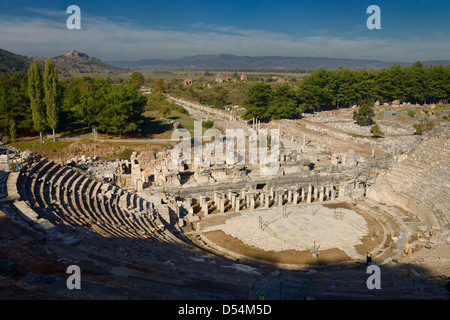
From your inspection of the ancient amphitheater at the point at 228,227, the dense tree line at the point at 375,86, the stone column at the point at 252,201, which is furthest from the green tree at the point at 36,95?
the dense tree line at the point at 375,86

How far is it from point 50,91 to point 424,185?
38481 millimetres

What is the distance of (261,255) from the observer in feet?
57.8

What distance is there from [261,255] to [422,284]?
7324 mm

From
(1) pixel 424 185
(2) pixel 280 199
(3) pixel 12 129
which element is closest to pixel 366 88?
(1) pixel 424 185

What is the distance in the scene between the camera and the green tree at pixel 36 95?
126 ft

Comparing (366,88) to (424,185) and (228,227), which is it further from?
(228,227)

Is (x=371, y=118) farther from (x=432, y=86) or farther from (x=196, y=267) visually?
(x=196, y=267)

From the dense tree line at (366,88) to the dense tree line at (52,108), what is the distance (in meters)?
23.6

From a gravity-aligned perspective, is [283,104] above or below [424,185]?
above

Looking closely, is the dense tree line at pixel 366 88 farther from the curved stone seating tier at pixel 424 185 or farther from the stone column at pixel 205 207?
the stone column at pixel 205 207

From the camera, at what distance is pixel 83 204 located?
62.1ft

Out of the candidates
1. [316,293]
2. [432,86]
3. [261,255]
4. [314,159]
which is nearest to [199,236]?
[261,255]

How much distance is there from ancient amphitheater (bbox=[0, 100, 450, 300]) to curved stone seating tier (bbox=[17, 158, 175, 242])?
97mm

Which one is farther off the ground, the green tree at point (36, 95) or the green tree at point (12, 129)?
the green tree at point (36, 95)
